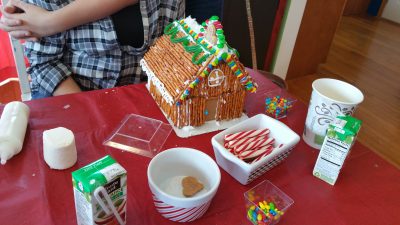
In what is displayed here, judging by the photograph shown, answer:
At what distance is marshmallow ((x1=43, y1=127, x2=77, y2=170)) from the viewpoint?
732mm

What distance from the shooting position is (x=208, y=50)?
2.91 feet

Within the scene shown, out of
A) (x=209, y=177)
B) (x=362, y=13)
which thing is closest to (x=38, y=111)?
(x=209, y=177)

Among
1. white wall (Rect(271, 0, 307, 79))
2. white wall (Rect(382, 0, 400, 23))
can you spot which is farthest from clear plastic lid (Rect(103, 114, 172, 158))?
white wall (Rect(382, 0, 400, 23))

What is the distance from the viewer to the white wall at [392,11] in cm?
421

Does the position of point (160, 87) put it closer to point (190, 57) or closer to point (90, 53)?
point (190, 57)

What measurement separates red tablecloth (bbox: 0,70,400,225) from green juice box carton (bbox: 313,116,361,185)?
3cm

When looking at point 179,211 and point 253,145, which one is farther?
point 253,145

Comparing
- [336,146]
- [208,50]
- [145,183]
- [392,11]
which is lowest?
[392,11]

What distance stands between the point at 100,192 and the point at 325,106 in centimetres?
56

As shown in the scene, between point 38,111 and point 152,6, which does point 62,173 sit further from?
point 152,6

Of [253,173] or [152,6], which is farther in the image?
[152,6]

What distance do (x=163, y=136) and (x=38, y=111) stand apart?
0.35 meters

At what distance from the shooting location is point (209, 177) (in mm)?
734

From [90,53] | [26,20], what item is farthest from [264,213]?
[26,20]
